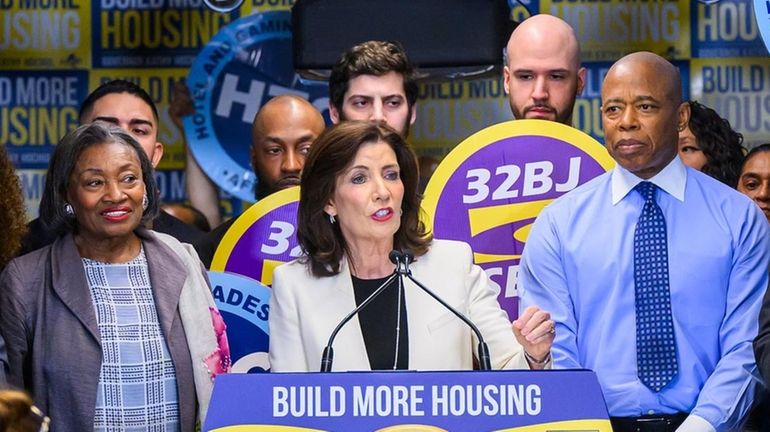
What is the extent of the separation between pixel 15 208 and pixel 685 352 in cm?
179

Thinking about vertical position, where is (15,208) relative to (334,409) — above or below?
above

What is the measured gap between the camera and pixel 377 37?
528 centimetres

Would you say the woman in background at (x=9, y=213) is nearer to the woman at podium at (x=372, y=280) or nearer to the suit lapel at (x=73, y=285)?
the suit lapel at (x=73, y=285)

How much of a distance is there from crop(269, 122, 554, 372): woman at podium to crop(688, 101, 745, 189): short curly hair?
1.44 meters

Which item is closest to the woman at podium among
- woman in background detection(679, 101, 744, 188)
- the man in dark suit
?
the man in dark suit

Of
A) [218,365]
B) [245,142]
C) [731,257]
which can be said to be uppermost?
[245,142]

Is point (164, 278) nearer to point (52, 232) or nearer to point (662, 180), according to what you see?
point (52, 232)

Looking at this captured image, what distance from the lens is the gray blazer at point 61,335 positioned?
3.82 metres

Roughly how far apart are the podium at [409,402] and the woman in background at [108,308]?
2.92 ft

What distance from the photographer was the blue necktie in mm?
3859

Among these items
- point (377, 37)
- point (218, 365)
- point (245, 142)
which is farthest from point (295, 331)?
point (245, 142)

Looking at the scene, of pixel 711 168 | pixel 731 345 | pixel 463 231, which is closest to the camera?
pixel 731 345

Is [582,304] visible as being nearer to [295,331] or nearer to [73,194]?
[295,331]

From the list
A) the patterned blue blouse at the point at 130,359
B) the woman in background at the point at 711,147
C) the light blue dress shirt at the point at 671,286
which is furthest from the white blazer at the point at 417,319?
the woman in background at the point at 711,147
